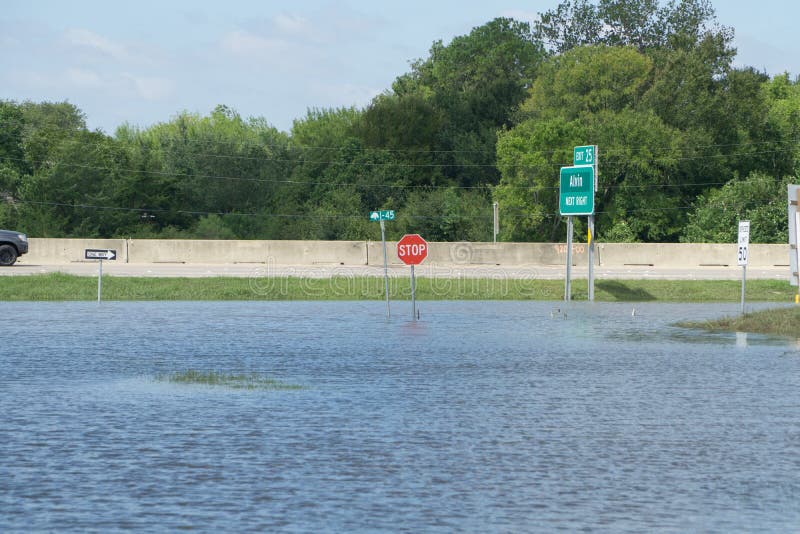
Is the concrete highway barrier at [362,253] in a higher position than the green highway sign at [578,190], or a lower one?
lower

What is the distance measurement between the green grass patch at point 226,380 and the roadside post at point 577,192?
77.2 feet

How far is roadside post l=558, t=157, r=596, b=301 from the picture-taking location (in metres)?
41.4

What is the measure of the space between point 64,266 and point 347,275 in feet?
46.5

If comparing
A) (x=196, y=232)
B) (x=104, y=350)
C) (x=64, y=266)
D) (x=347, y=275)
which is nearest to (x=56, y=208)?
(x=196, y=232)

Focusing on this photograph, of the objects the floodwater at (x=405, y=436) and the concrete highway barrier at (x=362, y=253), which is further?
the concrete highway barrier at (x=362, y=253)

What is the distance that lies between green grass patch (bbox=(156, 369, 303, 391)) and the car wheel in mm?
36408

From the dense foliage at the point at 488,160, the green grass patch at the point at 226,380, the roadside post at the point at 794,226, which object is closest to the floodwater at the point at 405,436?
the green grass patch at the point at 226,380

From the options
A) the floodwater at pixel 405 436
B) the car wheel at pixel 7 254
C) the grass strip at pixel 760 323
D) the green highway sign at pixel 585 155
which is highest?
the green highway sign at pixel 585 155

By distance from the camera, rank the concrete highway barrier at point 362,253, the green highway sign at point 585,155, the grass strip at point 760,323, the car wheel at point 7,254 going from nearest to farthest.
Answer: the grass strip at point 760,323, the green highway sign at point 585,155, the car wheel at point 7,254, the concrete highway barrier at point 362,253

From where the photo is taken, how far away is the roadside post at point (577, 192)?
41.4 m

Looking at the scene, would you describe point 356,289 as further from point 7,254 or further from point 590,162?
point 7,254

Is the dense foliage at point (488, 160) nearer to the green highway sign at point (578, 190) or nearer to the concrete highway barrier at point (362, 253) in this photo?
the concrete highway barrier at point (362, 253)

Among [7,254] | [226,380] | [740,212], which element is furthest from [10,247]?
[740,212]

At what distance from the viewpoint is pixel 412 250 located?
32.9 m
